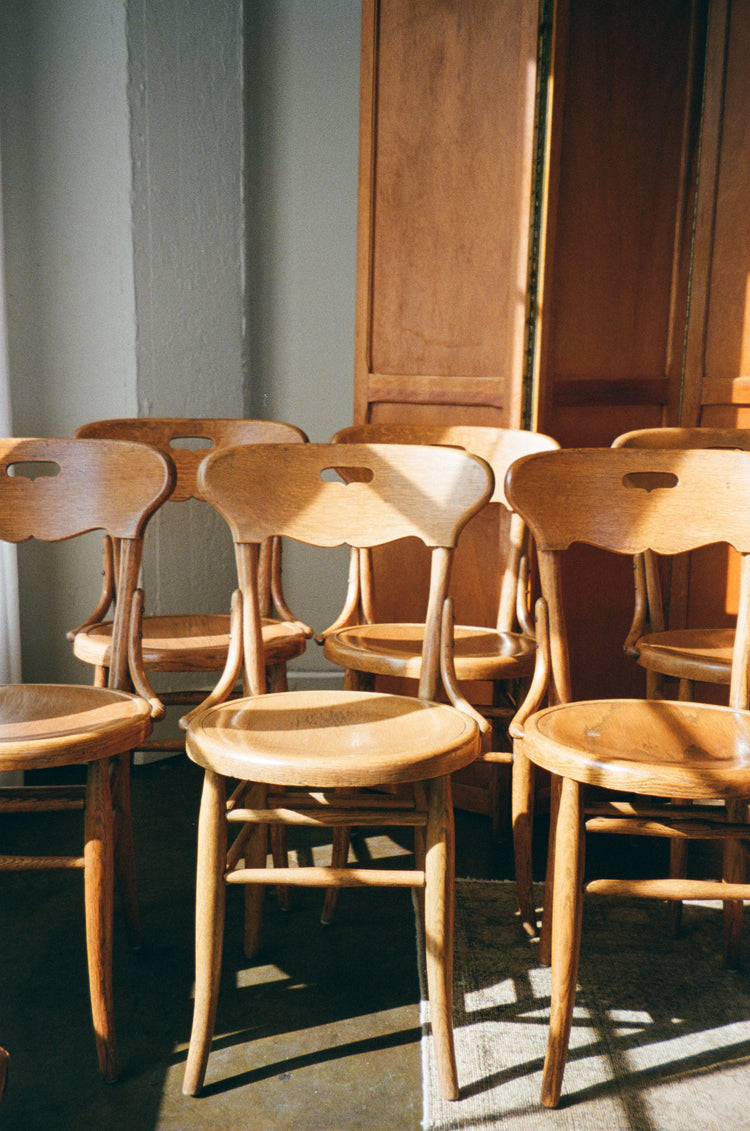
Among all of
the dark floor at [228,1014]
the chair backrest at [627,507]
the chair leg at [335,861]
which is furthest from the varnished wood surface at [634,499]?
the dark floor at [228,1014]

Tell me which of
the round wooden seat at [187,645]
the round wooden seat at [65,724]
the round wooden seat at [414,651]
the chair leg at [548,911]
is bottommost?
the chair leg at [548,911]

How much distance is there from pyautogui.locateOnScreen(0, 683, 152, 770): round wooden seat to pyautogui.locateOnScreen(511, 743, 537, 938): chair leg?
0.76m

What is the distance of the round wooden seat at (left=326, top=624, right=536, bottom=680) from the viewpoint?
6.23 ft

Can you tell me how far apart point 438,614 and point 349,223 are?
6.76ft

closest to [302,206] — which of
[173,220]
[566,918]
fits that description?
[173,220]

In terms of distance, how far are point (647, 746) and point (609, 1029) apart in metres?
0.55

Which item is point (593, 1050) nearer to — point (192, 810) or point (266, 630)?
point (266, 630)

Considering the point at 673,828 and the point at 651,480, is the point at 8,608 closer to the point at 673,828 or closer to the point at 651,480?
the point at 651,480

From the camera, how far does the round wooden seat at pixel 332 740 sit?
1331 millimetres

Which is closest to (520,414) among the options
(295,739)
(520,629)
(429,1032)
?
(520,629)

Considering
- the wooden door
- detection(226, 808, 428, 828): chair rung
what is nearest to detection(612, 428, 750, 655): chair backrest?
the wooden door

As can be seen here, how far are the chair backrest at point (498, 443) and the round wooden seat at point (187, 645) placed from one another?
46 centimetres

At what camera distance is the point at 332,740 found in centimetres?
144

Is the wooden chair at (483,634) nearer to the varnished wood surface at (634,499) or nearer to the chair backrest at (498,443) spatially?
the chair backrest at (498,443)
